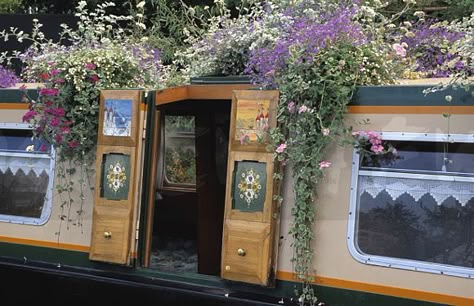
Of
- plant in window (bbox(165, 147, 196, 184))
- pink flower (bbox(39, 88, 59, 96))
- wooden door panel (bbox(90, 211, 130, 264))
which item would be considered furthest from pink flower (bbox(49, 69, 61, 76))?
plant in window (bbox(165, 147, 196, 184))

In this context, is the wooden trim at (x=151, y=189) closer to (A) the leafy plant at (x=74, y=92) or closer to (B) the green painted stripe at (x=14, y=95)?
(A) the leafy plant at (x=74, y=92)

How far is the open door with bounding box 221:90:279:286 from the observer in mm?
3215

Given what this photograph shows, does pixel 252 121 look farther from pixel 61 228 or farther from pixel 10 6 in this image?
pixel 10 6

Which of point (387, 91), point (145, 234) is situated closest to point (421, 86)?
point (387, 91)

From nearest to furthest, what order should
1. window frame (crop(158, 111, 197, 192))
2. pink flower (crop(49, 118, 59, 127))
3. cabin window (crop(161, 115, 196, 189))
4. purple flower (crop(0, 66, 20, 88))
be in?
1. pink flower (crop(49, 118, 59, 127))
2. window frame (crop(158, 111, 197, 192))
3. purple flower (crop(0, 66, 20, 88))
4. cabin window (crop(161, 115, 196, 189))

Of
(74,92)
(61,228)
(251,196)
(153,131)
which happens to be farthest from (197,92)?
(61,228)

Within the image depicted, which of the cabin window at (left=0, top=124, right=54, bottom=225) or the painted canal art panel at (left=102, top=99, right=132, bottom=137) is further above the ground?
the painted canal art panel at (left=102, top=99, right=132, bottom=137)

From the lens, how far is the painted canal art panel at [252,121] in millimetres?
3236

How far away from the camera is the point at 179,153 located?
4.93 meters

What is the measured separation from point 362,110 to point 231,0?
15.9 feet

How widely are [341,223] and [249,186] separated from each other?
1.76ft

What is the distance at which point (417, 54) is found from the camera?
367cm

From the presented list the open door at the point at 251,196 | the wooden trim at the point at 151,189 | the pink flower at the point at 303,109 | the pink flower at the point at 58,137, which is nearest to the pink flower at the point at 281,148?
the open door at the point at 251,196

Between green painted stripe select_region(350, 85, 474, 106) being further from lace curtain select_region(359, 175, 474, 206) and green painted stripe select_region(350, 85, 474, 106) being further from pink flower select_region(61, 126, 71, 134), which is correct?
pink flower select_region(61, 126, 71, 134)
